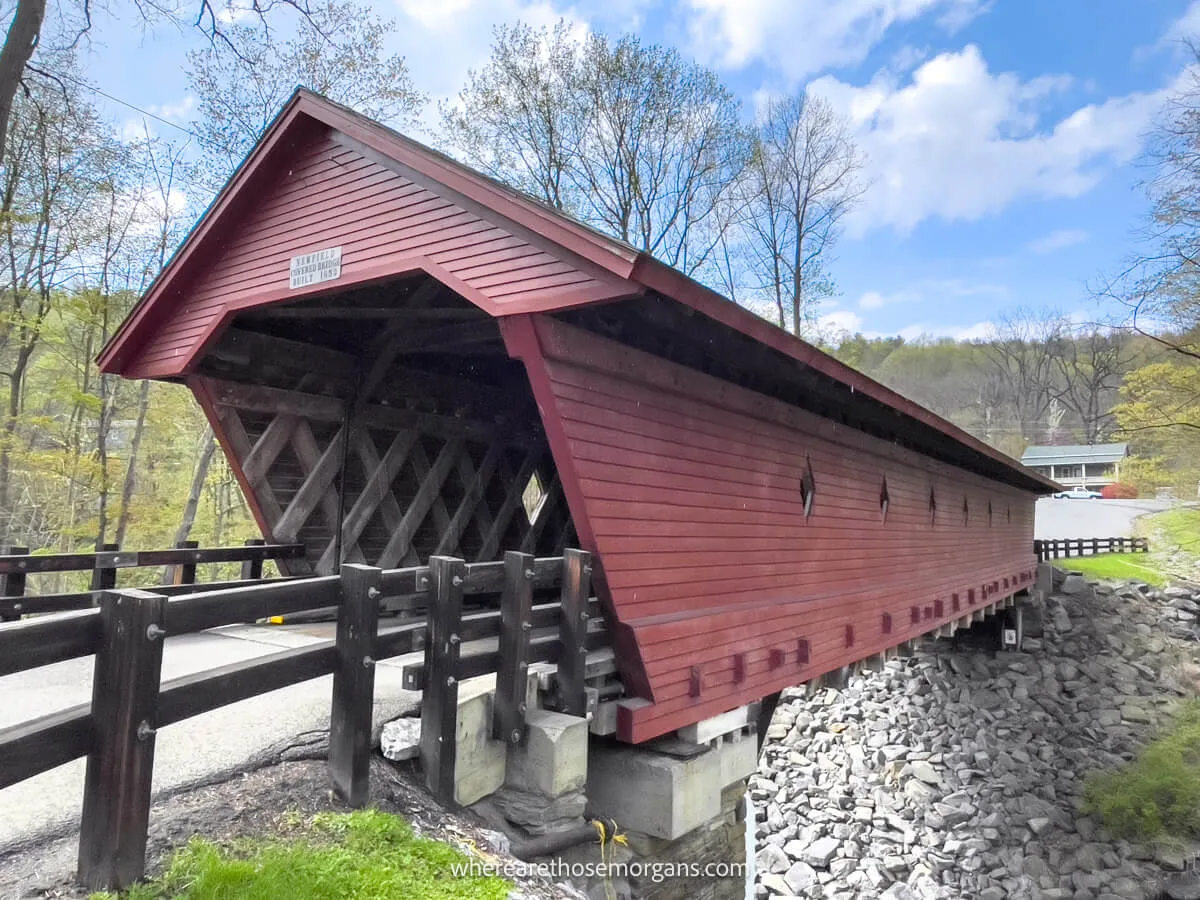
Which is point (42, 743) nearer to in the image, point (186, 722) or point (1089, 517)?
point (186, 722)

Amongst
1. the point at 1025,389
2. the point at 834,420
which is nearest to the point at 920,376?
the point at 1025,389

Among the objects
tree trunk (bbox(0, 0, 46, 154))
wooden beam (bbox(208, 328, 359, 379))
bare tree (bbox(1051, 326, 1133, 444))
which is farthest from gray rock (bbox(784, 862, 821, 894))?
bare tree (bbox(1051, 326, 1133, 444))

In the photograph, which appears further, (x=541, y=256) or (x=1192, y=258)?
(x=1192, y=258)

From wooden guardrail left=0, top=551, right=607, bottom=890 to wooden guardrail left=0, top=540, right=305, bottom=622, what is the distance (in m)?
2.71

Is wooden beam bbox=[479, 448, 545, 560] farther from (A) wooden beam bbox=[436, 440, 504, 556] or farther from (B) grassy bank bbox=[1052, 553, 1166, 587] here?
(B) grassy bank bbox=[1052, 553, 1166, 587]

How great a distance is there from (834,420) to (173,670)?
668cm

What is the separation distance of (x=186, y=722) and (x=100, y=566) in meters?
2.84

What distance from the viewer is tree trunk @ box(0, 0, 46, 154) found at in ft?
29.1

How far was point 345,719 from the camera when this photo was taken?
3377mm

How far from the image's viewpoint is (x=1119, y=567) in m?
27.7

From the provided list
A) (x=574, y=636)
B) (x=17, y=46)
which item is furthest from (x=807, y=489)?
(x=17, y=46)

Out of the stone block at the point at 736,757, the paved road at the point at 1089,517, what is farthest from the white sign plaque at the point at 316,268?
the paved road at the point at 1089,517

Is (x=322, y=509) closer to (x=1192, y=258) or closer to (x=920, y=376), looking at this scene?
(x=1192, y=258)

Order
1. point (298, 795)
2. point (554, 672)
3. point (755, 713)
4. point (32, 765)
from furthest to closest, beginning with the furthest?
1. point (755, 713)
2. point (554, 672)
3. point (298, 795)
4. point (32, 765)
